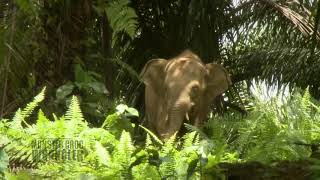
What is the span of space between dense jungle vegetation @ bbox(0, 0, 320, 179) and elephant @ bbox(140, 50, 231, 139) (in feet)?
3.09

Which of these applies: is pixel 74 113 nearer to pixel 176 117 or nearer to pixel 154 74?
pixel 176 117

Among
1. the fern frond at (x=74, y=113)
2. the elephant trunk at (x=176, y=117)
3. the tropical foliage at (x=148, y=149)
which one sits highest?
the elephant trunk at (x=176, y=117)

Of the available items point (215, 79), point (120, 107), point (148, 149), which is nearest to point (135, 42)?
point (215, 79)

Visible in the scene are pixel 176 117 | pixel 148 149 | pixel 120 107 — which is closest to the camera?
pixel 148 149

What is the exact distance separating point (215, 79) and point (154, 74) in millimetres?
868

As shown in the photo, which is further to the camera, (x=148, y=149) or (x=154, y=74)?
(x=154, y=74)

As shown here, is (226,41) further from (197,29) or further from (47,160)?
(47,160)

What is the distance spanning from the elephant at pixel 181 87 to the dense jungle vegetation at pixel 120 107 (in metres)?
0.94

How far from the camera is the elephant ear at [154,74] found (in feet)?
34.5

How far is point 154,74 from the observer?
10602mm

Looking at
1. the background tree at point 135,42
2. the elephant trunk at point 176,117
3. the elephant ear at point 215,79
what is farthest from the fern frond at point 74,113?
the elephant ear at point 215,79
